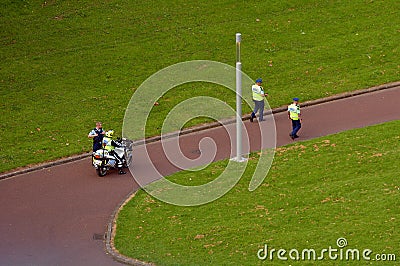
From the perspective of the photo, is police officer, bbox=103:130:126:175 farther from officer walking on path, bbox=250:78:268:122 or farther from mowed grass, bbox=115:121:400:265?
officer walking on path, bbox=250:78:268:122

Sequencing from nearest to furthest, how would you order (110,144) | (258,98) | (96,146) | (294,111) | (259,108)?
1. (110,144)
2. (96,146)
3. (294,111)
4. (258,98)
5. (259,108)

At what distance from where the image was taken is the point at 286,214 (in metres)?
22.5

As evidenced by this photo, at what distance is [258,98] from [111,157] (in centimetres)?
606

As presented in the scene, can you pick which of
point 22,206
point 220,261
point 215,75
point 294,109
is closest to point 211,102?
point 215,75

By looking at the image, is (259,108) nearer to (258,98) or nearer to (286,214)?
(258,98)

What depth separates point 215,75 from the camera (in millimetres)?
33375

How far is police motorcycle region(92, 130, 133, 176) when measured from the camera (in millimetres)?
→ 25734

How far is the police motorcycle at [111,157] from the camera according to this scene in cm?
2573

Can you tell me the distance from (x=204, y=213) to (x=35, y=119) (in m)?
9.84

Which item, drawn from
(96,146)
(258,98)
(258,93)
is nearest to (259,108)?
(258,98)

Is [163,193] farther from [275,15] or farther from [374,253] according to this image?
[275,15]

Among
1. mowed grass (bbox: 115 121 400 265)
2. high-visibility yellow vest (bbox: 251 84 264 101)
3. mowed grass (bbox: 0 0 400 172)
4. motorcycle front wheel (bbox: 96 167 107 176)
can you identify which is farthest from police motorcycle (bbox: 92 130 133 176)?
high-visibility yellow vest (bbox: 251 84 264 101)

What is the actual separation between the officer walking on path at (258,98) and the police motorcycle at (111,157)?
5.09 meters

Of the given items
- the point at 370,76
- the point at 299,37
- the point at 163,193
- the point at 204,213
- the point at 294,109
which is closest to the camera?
the point at 204,213
